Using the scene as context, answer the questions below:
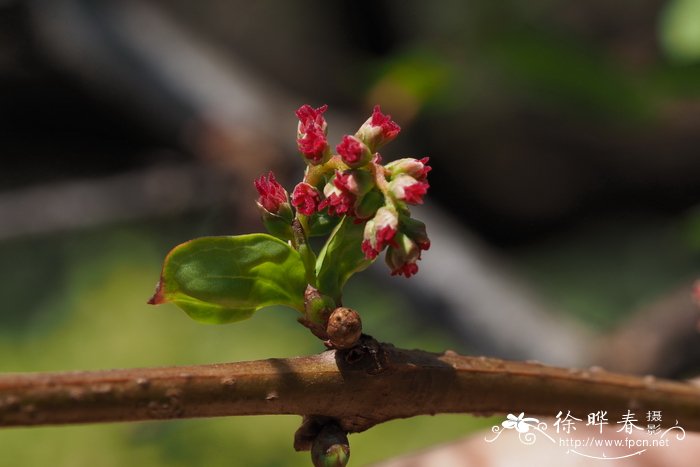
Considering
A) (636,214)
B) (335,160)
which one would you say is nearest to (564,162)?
(636,214)

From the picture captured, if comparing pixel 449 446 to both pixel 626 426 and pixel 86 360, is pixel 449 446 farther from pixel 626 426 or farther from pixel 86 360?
pixel 86 360

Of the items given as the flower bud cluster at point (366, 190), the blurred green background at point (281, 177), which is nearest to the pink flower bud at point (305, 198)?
the flower bud cluster at point (366, 190)

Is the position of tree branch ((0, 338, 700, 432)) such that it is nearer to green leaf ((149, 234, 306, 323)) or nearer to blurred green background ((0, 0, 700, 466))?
green leaf ((149, 234, 306, 323))

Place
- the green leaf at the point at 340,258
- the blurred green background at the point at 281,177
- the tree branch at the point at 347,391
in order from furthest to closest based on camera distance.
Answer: the blurred green background at the point at 281,177 → the green leaf at the point at 340,258 → the tree branch at the point at 347,391

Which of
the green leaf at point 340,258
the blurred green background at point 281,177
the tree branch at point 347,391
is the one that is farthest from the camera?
the blurred green background at point 281,177

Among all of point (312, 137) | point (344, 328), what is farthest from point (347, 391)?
point (312, 137)

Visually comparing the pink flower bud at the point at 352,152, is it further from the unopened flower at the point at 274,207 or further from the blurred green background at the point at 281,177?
the blurred green background at the point at 281,177
